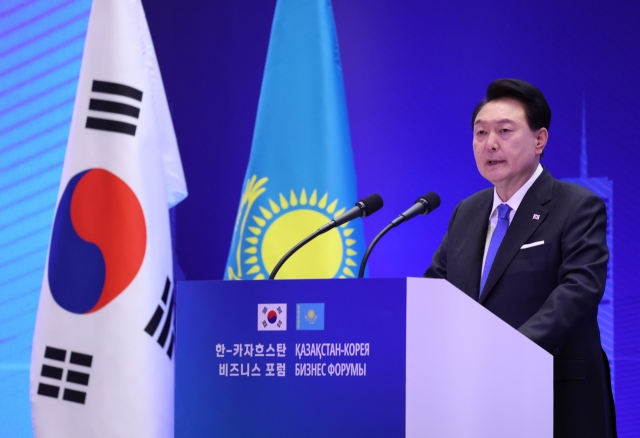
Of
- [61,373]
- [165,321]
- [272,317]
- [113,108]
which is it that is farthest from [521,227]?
[61,373]

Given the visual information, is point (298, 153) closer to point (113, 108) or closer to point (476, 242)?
point (113, 108)

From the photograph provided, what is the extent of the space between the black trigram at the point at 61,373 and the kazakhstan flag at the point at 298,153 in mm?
881

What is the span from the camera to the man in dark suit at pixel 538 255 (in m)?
1.93

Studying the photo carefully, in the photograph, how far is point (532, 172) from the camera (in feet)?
7.43

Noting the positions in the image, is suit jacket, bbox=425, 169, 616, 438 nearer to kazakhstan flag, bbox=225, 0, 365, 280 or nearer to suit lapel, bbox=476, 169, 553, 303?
suit lapel, bbox=476, 169, 553, 303

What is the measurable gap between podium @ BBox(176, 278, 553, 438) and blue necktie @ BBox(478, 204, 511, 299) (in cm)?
64

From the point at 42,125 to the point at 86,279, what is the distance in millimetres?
1414

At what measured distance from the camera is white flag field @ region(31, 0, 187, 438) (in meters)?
2.55

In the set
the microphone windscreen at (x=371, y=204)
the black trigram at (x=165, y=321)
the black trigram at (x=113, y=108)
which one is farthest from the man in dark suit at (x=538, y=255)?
the black trigram at (x=113, y=108)

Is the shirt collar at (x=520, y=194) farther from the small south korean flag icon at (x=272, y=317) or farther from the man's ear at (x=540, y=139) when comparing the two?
the small south korean flag icon at (x=272, y=317)

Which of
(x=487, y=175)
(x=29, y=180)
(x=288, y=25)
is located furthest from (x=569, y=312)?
(x=29, y=180)

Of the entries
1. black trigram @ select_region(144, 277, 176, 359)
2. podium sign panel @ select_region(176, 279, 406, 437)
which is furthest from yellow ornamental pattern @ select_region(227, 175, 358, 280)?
podium sign panel @ select_region(176, 279, 406, 437)

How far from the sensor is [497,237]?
221cm

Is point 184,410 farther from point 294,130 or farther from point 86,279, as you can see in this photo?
point 294,130
